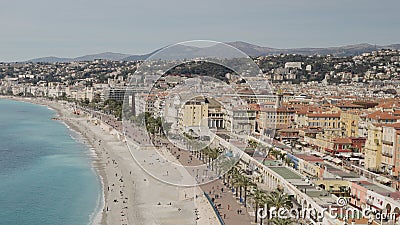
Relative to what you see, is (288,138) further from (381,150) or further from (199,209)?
(199,209)

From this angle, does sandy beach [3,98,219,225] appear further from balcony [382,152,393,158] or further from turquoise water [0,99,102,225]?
balcony [382,152,393,158]

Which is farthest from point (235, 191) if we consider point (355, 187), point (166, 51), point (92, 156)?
point (92, 156)

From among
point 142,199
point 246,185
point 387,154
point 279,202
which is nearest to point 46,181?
point 142,199

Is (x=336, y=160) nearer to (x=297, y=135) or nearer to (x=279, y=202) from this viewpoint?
(x=279, y=202)

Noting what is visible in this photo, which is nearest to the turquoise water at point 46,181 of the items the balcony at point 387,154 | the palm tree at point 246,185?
the palm tree at point 246,185

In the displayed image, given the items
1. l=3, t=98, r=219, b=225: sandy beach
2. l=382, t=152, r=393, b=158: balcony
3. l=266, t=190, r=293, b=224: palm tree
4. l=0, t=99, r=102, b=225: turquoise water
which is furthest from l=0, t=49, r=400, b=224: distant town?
l=0, t=99, r=102, b=225: turquoise water

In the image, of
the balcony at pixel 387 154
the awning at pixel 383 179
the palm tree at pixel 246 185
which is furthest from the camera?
the balcony at pixel 387 154

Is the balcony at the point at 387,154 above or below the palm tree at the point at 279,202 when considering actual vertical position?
above

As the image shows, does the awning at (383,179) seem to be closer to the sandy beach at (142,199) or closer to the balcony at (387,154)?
the balcony at (387,154)

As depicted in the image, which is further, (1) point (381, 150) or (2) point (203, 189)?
(1) point (381, 150)
